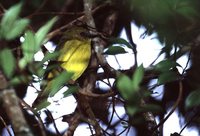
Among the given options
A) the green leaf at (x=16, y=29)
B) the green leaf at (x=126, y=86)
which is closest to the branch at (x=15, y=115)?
the green leaf at (x=16, y=29)

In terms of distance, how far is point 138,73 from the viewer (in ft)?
3.67

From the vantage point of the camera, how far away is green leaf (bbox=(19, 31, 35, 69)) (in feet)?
3.51

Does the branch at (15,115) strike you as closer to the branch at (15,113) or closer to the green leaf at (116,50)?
the branch at (15,113)

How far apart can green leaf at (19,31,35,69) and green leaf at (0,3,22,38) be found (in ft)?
0.23

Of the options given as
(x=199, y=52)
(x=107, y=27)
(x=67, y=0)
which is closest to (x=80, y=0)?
(x=107, y=27)

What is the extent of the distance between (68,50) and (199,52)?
1.15 metres

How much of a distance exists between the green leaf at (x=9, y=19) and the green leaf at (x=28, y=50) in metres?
0.07

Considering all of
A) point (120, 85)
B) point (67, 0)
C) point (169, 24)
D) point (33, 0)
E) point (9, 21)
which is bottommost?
point (120, 85)

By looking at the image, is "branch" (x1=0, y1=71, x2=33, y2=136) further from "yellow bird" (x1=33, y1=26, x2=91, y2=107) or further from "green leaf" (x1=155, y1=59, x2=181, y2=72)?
"yellow bird" (x1=33, y1=26, x2=91, y2=107)

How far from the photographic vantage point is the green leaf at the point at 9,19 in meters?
1.05

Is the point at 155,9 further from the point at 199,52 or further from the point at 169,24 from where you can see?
the point at 199,52

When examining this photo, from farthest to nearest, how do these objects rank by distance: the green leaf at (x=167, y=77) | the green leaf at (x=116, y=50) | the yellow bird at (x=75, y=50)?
the yellow bird at (x=75, y=50) → the green leaf at (x=116, y=50) → the green leaf at (x=167, y=77)

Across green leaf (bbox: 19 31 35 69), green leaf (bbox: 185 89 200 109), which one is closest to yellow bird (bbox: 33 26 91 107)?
green leaf (bbox: 185 89 200 109)

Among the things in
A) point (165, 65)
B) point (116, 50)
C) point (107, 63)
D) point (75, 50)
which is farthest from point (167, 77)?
point (75, 50)
